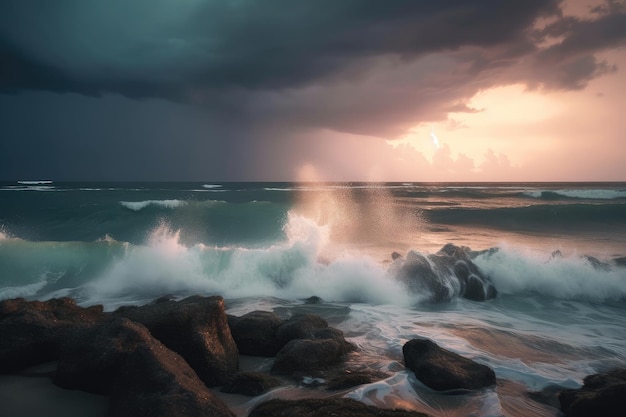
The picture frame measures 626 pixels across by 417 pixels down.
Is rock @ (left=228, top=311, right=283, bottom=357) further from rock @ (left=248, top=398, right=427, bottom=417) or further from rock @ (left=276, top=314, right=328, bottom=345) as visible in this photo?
rock @ (left=248, top=398, right=427, bottom=417)

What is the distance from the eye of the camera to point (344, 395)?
4258 mm

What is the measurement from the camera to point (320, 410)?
134 inches

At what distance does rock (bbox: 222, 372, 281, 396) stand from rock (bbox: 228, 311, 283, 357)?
1.19 meters

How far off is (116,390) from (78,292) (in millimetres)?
9931

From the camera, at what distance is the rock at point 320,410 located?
11.0ft

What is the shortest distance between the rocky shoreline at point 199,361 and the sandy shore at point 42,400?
0.11 meters

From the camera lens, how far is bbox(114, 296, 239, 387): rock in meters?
→ 4.61

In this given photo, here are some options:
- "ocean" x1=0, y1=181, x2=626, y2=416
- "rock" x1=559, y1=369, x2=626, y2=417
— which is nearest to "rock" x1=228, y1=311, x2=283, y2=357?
"ocean" x1=0, y1=181, x2=626, y2=416

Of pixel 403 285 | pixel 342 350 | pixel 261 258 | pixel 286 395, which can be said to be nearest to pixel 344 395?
pixel 286 395

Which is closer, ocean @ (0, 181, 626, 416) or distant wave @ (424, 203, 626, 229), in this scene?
ocean @ (0, 181, 626, 416)

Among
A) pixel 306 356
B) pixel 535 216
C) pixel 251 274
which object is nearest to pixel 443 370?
pixel 306 356

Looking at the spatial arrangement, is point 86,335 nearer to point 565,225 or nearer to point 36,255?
point 36,255

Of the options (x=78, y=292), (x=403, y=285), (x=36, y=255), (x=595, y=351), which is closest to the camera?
(x=595, y=351)

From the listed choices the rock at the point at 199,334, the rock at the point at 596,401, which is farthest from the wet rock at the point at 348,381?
the rock at the point at 596,401
